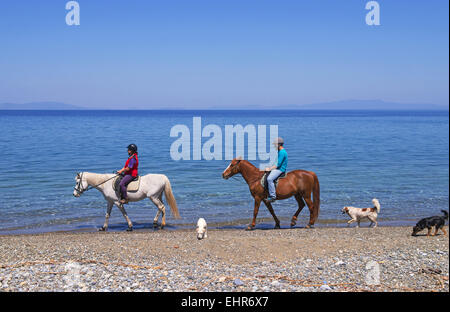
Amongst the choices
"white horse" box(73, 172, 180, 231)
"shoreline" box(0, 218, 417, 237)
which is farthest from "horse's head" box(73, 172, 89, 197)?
"shoreline" box(0, 218, 417, 237)

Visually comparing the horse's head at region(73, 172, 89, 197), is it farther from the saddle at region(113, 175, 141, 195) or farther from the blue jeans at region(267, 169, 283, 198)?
the blue jeans at region(267, 169, 283, 198)

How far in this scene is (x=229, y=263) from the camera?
9633 mm

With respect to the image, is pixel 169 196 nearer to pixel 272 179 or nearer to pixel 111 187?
pixel 111 187

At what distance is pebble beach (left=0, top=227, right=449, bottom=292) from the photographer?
8.14m

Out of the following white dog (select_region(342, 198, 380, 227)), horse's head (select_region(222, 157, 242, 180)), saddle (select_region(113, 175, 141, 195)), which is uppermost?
horse's head (select_region(222, 157, 242, 180))

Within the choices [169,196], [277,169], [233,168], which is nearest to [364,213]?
[277,169]

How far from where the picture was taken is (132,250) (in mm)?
10469

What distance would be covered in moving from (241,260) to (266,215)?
23.3 feet

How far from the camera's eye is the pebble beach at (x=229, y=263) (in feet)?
26.7

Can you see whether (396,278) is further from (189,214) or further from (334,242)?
(189,214)

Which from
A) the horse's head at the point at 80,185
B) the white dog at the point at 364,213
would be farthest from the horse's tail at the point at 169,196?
the white dog at the point at 364,213

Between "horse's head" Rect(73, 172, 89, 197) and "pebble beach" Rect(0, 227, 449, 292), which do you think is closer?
"pebble beach" Rect(0, 227, 449, 292)
